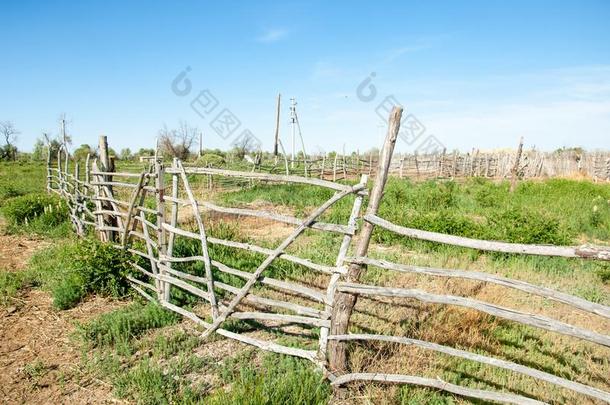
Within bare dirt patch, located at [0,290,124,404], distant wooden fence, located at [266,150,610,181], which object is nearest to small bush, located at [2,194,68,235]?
bare dirt patch, located at [0,290,124,404]

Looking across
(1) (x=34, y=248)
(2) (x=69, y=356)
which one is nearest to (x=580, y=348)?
(2) (x=69, y=356)

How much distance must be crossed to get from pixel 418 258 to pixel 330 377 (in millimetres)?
3497

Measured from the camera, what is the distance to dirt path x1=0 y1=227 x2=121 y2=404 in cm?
288

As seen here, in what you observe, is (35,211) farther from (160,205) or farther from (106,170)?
(160,205)

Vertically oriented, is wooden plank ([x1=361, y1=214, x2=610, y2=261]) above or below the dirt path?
above

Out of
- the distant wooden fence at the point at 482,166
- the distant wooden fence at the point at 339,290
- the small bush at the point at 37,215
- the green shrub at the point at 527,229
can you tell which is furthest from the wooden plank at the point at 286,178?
the distant wooden fence at the point at 482,166

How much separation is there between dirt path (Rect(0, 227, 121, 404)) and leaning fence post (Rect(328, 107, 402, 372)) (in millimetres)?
1672

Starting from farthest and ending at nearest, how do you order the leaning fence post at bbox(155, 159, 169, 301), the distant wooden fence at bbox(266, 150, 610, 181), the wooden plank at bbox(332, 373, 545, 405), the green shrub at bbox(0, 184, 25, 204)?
the distant wooden fence at bbox(266, 150, 610, 181), the green shrub at bbox(0, 184, 25, 204), the leaning fence post at bbox(155, 159, 169, 301), the wooden plank at bbox(332, 373, 545, 405)

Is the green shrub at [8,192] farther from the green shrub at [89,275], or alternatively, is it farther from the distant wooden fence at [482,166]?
the distant wooden fence at [482,166]

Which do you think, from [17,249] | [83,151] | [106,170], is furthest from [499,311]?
[83,151]

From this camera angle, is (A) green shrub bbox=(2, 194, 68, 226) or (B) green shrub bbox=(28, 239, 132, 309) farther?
(A) green shrub bbox=(2, 194, 68, 226)

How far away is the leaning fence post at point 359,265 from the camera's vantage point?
2.55m

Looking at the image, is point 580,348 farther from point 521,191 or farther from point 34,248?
point 521,191

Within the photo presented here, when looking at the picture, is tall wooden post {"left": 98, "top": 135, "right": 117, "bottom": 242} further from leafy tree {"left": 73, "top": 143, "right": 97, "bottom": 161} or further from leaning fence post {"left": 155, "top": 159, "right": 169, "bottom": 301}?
leafy tree {"left": 73, "top": 143, "right": 97, "bottom": 161}
